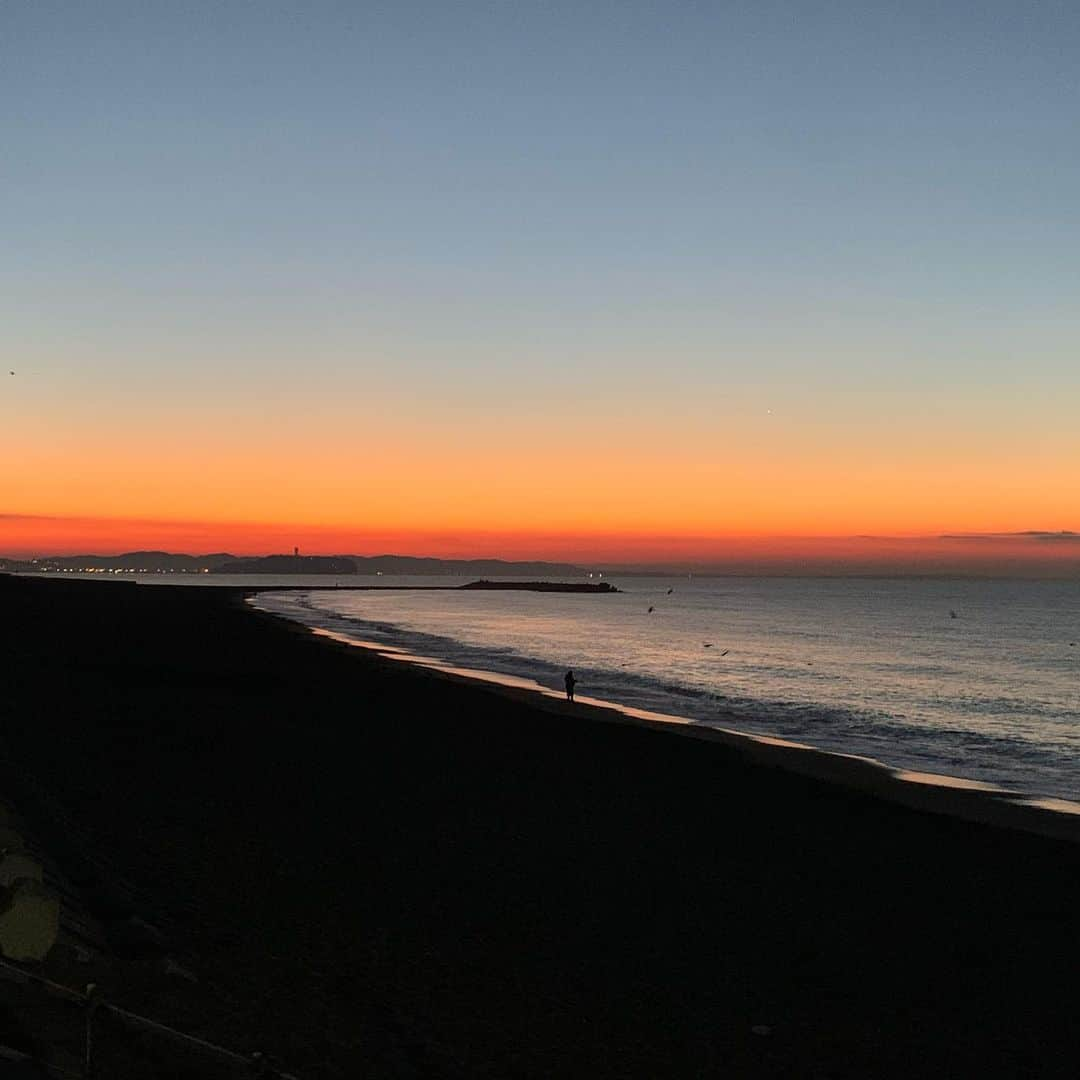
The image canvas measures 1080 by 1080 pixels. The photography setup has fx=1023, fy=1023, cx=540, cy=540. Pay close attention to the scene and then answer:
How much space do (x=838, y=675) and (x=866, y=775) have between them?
33.4 metres

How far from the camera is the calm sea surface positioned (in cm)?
3212

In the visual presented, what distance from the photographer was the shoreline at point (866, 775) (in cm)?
2009

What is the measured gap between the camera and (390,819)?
1598 centimetres

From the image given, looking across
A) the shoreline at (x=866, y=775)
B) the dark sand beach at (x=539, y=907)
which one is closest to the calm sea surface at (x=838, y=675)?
the shoreline at (x=866, y=775)

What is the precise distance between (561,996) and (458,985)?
946 millimetres

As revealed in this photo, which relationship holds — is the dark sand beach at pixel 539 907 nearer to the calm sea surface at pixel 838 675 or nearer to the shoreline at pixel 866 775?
the shoreline at pixel 866 775

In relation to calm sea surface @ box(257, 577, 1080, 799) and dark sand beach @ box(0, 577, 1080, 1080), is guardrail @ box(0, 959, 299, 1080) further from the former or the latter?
calm sea surface @ box(257, 577, 1080, 799)

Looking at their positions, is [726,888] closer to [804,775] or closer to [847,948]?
[847,948]

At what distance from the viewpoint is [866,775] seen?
24.4 metres

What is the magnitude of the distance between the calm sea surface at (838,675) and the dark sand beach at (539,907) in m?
10.7

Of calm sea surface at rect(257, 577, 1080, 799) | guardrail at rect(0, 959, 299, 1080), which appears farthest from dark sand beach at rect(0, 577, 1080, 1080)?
calm sea surface at rect(257, 577, 1080, 799)

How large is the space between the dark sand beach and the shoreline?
39.3 inches

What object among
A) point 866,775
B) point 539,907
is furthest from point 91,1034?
point 866,775

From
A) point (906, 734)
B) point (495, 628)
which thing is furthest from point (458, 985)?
point (495, 628)
